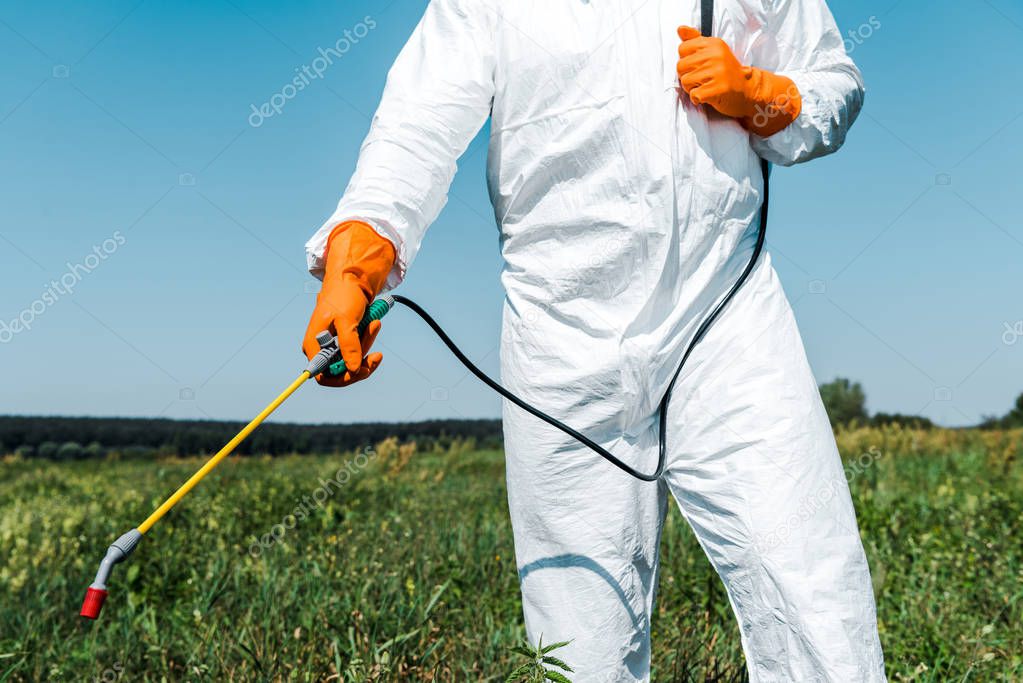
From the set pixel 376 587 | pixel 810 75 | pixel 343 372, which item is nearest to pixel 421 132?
pixel 343 372

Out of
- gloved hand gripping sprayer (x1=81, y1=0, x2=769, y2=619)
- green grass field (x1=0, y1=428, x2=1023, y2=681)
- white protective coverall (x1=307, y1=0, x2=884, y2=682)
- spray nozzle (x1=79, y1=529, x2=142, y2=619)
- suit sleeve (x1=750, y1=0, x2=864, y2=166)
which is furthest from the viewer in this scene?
green grass field (x1=0, y1=428, x2=1023, y2=681)

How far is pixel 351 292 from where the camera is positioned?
153 cm

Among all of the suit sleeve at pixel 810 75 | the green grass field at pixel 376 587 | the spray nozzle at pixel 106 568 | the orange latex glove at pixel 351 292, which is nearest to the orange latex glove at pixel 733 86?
the suit sleeve at pixel 810 75

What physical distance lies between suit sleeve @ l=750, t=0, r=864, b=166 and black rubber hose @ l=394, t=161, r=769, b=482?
0.08 meters

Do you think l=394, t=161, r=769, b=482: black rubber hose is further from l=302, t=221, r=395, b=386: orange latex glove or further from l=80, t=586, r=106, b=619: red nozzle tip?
l=80, t=586, r=106, b=619: red nozzle tip

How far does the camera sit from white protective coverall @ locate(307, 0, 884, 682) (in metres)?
1.55

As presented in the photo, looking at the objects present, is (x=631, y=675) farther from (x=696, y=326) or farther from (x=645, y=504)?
(x=696, y=326)

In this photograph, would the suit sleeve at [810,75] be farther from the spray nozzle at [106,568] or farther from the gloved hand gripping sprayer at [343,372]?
the spray nozzle at [106,568]

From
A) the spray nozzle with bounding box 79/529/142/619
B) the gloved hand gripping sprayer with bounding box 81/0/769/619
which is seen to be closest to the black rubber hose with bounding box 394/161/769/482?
the gloved hand gripping sprayer with bounding box 81/0/769/619

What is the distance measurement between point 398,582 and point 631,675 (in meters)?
1.26

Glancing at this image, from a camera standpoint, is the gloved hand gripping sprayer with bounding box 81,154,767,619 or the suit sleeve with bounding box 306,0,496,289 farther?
the suit sleeve with bounding box 306,0,496,289

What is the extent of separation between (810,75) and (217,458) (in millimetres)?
1375

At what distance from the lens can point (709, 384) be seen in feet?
5.32

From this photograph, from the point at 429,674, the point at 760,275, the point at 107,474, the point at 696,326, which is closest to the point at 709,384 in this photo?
the point at 696,326
